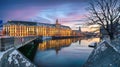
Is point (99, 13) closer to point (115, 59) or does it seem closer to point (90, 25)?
point (90, 25)

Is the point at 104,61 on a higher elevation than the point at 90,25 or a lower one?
lower

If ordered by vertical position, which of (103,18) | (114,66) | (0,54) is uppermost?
(103,18)

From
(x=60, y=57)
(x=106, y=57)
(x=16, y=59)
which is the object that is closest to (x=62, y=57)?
(x=60, y=57)

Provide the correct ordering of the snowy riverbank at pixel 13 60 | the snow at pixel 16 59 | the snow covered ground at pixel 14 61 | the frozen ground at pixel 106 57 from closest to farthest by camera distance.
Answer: the snowy riverbank at pixel 13 60, the snow covered ground at pixel 14 61, the snow at pixel 16 59, the frozen ground at pixel 106 57

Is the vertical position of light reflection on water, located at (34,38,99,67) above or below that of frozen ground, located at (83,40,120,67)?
below

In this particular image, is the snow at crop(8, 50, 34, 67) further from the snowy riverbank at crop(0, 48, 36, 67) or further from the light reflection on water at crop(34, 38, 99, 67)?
the light reflection on water at crop(34, 38, 99, 67)

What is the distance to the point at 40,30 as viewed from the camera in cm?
19288

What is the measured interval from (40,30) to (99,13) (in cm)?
13849

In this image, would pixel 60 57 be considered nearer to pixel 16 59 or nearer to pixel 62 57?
pixel 62 57

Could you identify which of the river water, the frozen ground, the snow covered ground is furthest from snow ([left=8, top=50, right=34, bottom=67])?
the river water

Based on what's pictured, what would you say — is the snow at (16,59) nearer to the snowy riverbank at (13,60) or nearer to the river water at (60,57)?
the snowy riverbank at (13,60)

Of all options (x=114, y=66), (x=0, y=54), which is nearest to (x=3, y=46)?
(x=0, y=54)

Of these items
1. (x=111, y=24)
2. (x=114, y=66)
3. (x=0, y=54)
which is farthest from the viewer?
(x=111, y=24)

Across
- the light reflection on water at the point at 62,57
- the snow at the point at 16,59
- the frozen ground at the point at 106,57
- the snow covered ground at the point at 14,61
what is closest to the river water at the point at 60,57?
the light reflection on water at the point at 62,57
